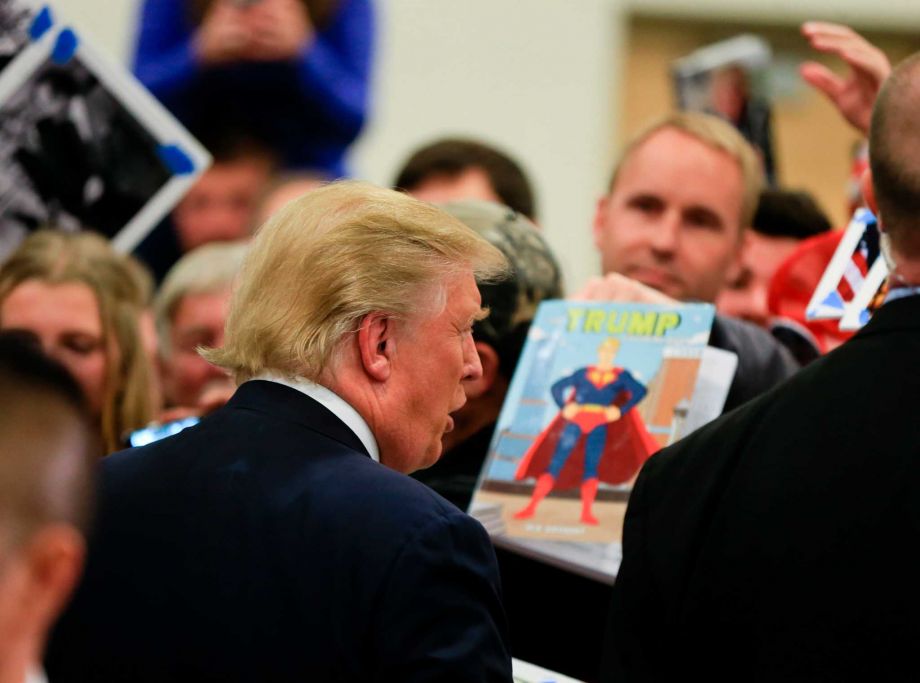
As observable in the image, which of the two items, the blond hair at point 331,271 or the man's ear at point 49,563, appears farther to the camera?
the blond hair at point 331,271

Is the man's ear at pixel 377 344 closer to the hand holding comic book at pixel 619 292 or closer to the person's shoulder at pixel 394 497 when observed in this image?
the person's shoulder at pixel 394 497

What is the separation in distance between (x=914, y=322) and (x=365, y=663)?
0.72 m

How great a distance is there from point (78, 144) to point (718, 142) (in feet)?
4.46

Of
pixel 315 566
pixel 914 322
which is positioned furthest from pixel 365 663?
pixel 914 322

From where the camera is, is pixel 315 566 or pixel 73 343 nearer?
pixel 315 566

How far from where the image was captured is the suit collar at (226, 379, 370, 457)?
1.90m

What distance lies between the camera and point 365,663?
174cm

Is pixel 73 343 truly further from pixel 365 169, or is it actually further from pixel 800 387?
pixel 365 169

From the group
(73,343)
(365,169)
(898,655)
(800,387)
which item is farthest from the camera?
(365,169)

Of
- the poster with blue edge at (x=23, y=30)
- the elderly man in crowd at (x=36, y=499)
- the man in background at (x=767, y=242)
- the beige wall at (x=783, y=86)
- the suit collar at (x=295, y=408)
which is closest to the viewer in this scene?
the elderly man in crowd at (x=36, y=499)

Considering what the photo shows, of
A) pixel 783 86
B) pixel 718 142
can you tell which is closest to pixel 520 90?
pixel 783 86

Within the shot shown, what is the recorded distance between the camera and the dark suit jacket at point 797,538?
1738mm

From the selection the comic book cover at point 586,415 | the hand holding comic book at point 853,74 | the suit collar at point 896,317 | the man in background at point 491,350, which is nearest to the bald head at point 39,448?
the suit collar at point 896,317

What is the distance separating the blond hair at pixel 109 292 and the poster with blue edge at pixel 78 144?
0.08 meters
